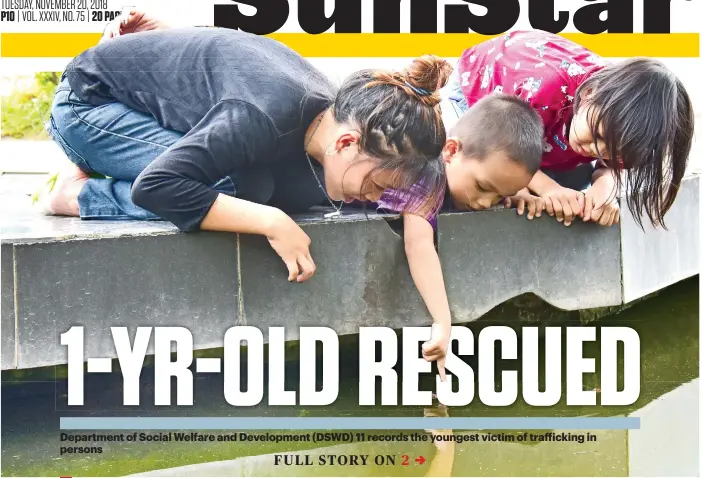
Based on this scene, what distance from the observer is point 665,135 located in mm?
1947

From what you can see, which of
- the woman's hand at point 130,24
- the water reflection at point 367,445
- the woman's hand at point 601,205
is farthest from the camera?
the woman's hand at point 601,205

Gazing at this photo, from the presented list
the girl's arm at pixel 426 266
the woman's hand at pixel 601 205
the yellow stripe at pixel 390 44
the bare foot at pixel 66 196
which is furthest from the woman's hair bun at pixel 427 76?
the bare foot at pixel 66 196

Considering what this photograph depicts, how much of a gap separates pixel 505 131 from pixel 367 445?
0.60m

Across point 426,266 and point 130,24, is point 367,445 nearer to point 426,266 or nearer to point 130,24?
point 426,266

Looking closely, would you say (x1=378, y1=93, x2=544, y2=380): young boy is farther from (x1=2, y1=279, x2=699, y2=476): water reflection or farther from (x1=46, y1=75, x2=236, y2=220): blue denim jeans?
(x1=46, y1=75, x2=236, y2=220): blue denim jeans

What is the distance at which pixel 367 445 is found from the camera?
1.85 m

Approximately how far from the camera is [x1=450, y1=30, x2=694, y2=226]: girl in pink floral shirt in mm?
1932

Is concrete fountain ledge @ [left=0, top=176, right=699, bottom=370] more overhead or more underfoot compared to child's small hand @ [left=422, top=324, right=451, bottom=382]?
more overhead

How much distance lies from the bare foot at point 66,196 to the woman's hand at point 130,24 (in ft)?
0.91

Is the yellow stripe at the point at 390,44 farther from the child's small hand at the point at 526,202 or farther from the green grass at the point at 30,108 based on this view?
the child's small hand at the point at 526,202

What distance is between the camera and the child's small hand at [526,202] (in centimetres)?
200

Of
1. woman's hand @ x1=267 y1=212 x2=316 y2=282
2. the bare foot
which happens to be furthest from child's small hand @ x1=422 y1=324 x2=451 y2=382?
the bare foot

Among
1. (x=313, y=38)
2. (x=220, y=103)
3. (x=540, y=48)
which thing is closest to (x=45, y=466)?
(x=220, y=103)

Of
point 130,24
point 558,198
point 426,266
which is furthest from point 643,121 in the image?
point 130,24
